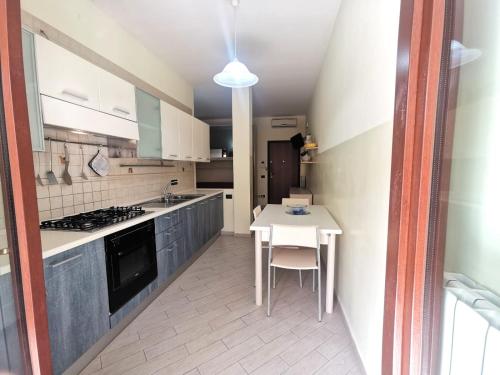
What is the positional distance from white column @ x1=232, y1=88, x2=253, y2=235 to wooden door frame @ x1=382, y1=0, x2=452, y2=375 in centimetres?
328

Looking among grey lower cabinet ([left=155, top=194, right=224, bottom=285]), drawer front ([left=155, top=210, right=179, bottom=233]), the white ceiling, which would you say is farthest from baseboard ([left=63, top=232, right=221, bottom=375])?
the white ceiling

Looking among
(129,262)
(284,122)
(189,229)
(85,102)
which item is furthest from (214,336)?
(284,122)

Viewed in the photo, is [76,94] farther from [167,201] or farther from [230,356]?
[230,356]

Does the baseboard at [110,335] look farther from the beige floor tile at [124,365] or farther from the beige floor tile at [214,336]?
the beige floor tile at [214,336]

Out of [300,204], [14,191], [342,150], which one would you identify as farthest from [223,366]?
[300,204]

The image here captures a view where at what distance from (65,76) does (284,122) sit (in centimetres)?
583

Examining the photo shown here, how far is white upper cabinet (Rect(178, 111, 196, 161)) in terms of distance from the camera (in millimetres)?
3295

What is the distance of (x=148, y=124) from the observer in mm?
2559

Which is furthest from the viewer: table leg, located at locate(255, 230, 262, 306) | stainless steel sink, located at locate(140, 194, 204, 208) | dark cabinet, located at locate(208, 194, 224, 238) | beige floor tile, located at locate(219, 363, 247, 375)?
dark cabinet, located at locate(208, 194, 224, 238)

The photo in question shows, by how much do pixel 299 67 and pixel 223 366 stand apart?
3627mm

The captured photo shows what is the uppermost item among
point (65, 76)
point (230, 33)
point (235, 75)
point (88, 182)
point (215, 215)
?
point (230, 33)

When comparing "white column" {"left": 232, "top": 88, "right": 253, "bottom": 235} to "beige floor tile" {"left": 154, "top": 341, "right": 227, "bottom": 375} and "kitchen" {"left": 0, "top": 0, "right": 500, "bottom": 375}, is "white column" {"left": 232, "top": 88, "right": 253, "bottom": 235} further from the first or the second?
"beige floor tile" {"left": 154, "top": 341, "right": 227, "bottom": 375}

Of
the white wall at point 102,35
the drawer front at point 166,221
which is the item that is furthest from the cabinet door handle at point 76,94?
the drawer front at point 166,221

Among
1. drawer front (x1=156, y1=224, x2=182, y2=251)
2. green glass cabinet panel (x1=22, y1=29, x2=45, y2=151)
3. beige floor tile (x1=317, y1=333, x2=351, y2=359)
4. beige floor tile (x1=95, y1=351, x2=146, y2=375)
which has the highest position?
green glass cabinet panel (x1=22, y1=29, x2=45, y2=151)
